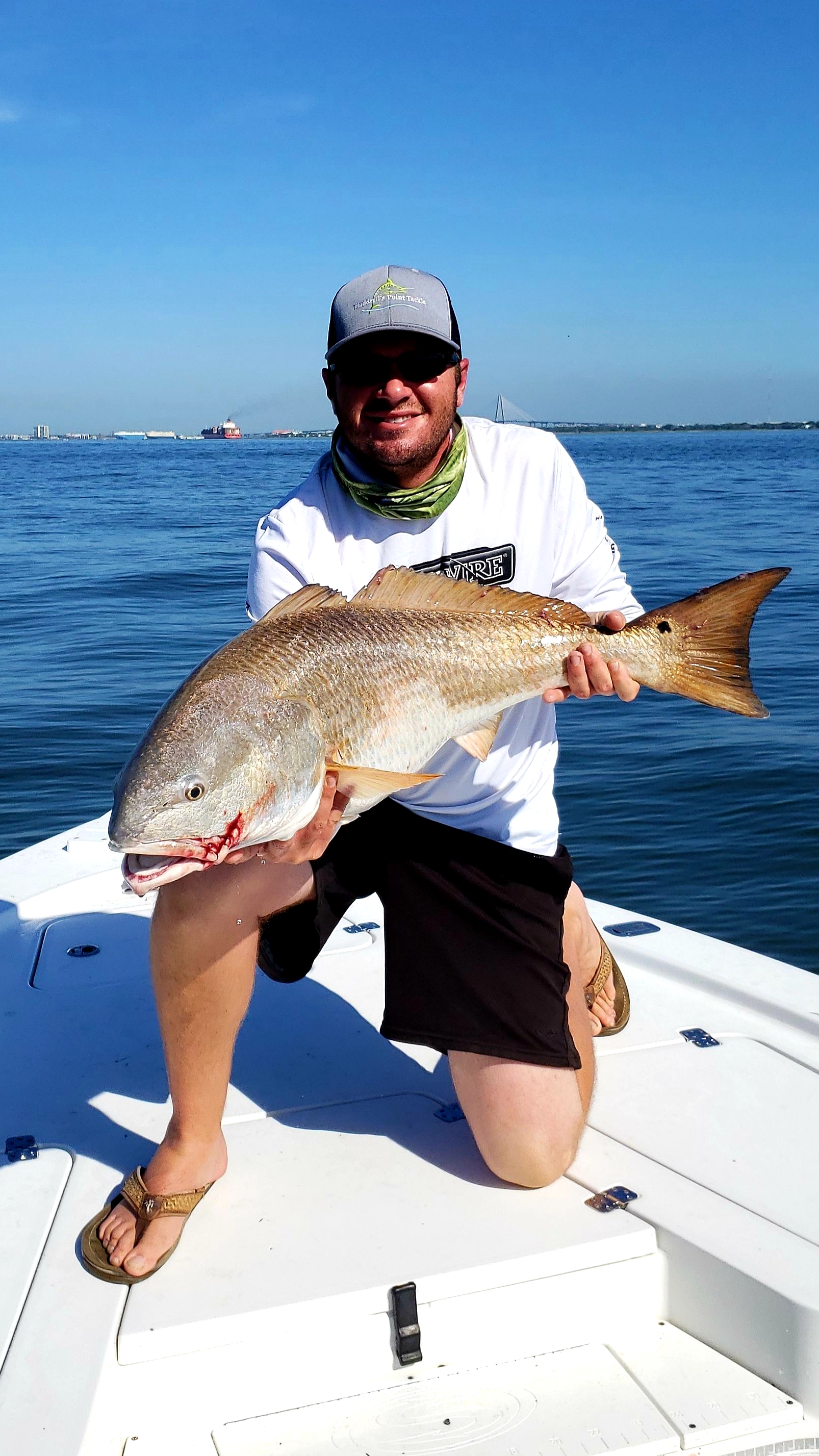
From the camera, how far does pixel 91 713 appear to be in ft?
34.9

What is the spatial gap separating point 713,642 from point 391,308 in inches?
49.0

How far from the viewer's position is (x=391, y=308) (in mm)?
3174

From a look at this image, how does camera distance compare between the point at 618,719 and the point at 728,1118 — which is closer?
the point at 728,1118

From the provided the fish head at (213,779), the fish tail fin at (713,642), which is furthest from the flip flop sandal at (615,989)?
the fish head at (213,779)

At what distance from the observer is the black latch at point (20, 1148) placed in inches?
123

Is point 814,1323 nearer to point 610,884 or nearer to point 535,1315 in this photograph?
point 535,1315

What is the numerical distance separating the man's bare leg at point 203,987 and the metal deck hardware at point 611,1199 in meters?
0.93

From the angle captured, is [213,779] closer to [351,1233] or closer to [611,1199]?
[351,1233]

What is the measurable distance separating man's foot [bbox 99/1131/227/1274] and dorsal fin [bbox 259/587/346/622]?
1.33m

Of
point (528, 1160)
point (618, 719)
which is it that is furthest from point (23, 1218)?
point (618, 719)

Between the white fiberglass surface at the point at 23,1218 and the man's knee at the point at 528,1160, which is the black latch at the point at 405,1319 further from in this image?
the white fiberglass surface at the point at 23,1218

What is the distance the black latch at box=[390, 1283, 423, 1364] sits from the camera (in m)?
2.56

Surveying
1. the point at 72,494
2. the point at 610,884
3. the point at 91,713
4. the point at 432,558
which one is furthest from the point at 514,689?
the point at 72,494

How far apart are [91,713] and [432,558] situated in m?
7.85
